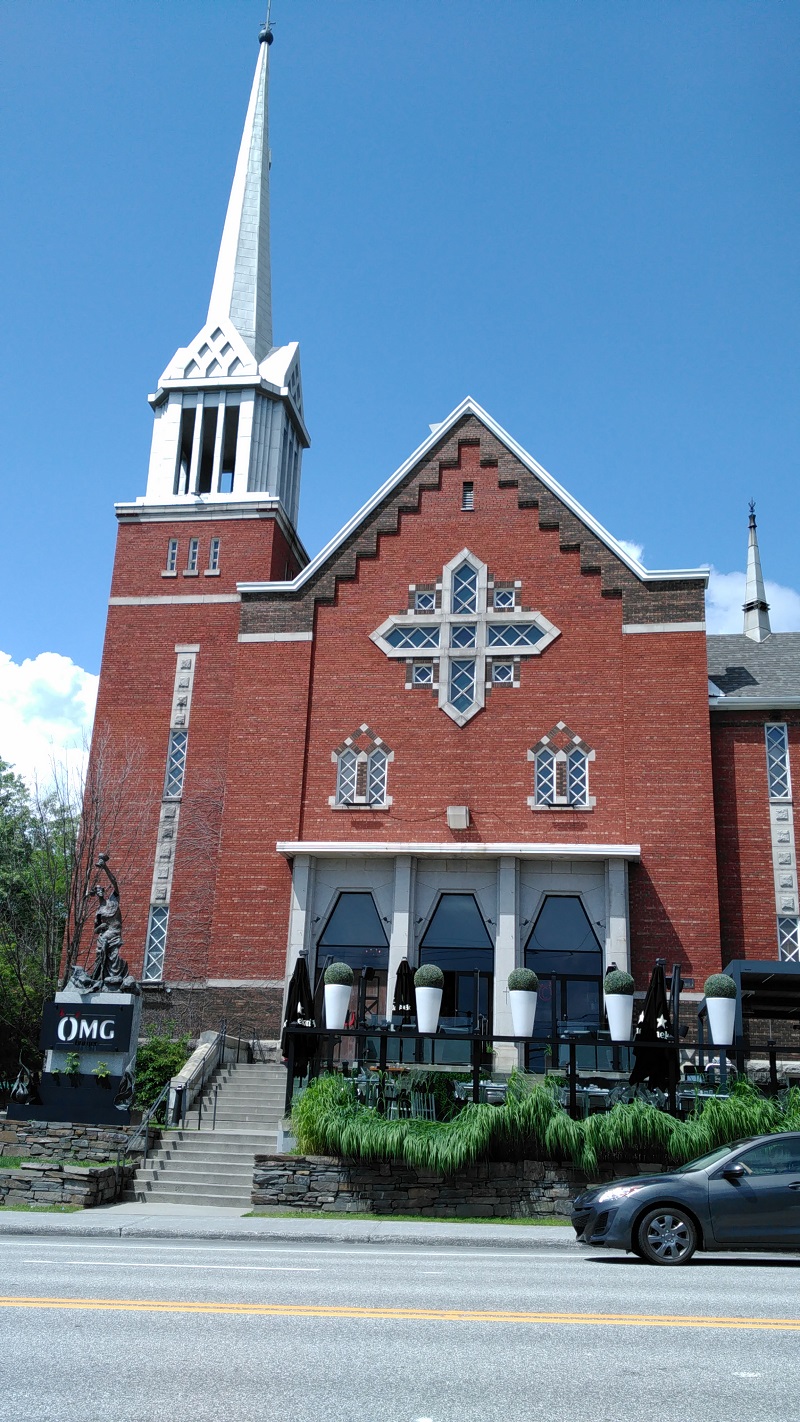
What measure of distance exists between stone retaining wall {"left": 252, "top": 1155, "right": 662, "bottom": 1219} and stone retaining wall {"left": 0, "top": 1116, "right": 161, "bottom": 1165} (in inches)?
161

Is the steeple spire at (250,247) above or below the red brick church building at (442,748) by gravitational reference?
above

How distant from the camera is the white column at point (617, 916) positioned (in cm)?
2628

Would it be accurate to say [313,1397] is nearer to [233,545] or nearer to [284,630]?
[284,630]

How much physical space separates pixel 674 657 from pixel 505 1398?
2388 centimetres

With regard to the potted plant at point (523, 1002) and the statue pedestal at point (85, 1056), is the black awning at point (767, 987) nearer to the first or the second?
the potted plant at point (523, 1002)

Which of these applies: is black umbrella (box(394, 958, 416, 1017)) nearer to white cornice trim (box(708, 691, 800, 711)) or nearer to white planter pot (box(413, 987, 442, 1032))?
white planter pot (box(413, 987, 442, 1032))

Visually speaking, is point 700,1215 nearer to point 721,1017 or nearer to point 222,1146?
point 721,1017

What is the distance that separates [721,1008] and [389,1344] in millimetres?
13910

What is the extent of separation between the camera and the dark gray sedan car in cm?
1155

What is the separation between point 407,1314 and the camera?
8.13m

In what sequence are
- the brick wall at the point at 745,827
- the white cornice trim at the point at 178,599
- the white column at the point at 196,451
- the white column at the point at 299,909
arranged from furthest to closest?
the white column at the point at 196,451
the white cornice trim at the point at 178,599
the brick wall at the point at 745,827
the white column at the point at 299,909

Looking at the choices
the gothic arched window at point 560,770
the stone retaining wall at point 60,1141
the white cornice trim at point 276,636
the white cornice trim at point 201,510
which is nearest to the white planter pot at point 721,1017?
the gothic arched window at point 560,770

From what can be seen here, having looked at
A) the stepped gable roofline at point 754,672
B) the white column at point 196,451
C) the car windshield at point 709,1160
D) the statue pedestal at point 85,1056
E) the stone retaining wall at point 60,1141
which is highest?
the white column at point 196,451

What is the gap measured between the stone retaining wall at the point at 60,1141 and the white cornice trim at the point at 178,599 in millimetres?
15413
